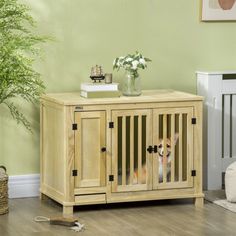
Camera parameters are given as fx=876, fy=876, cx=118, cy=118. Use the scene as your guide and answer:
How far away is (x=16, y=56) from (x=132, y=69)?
857 mm

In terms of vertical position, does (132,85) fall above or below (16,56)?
below

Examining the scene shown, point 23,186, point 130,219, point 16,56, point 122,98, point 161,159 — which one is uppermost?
Answer: point 16,56

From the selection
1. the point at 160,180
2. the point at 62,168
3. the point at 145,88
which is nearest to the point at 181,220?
the point at 160,180

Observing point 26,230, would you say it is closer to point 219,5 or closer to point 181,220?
point 181,220

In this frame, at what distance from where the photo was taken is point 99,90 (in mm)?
5496

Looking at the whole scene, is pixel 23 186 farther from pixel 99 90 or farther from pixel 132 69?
pixel 132 69

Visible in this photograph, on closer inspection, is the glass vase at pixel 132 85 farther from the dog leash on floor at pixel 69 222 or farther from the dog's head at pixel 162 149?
the dog leash on floor at pixel 69 222

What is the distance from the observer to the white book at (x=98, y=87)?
216 inches

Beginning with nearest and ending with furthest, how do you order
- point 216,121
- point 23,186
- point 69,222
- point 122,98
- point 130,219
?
1. point 69,222
2. point 130,219
3. point 122,98
4. point 23,186
5. point 216,121

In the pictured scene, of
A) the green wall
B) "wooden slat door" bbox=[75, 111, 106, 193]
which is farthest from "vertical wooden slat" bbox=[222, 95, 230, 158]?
"wooden slat door" bbox=[75, 111, 106, 193]

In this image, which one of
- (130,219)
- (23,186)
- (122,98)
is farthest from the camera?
(23,186)

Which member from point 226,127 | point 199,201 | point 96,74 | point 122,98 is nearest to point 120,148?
point 122,98

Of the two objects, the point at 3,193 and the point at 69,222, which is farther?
the point at 3,193

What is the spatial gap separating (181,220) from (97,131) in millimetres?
753
